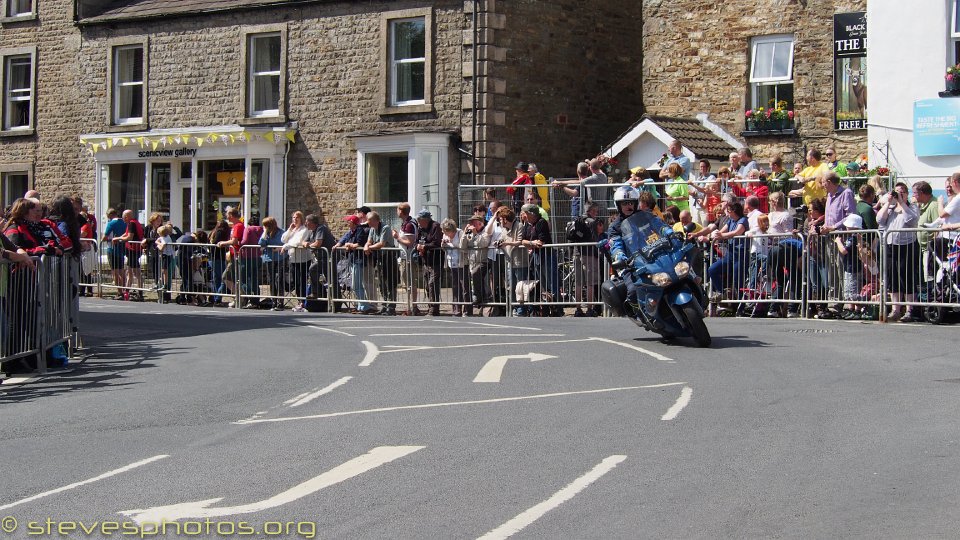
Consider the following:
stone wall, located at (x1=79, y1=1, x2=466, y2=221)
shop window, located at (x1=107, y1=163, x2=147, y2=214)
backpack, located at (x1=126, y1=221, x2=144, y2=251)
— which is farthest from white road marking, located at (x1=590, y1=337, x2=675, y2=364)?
shop window, located at (x1=107, y1=163, x2=147, y2=214)

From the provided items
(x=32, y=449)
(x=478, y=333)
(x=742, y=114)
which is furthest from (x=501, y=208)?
(x=32, y=449)

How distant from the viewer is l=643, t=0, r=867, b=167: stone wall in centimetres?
2831

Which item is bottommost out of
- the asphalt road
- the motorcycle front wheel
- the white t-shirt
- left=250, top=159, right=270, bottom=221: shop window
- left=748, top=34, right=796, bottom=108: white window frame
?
the asphalt road

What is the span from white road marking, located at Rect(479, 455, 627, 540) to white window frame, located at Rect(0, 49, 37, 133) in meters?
33.6

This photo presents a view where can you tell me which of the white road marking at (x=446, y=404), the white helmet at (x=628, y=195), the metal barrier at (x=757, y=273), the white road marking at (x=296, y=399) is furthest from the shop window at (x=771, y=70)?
the white road marking at (x=296, y=399)

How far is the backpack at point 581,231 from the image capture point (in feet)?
72.8

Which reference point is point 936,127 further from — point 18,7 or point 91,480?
point 18,7

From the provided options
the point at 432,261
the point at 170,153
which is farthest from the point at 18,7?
the point at 432,261

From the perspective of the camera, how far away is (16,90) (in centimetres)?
3947

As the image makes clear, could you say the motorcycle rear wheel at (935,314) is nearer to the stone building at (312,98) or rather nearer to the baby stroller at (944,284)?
the baby stroller at (944,284)

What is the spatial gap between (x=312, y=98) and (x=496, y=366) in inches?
808

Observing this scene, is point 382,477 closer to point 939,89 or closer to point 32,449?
point 32,449

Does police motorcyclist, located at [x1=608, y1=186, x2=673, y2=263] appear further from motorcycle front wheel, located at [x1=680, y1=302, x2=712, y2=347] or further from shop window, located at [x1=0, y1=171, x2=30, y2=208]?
shop window, located at [x1=0, y1=171, x2=30, y2=208]

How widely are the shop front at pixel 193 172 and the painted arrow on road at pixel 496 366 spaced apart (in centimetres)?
1973
